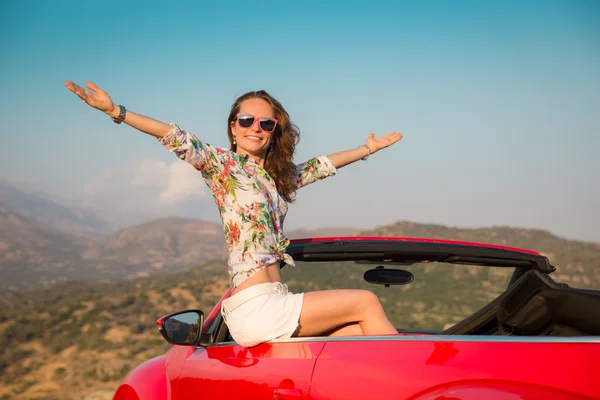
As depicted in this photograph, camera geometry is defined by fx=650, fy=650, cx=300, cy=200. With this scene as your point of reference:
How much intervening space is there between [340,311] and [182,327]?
916 mm

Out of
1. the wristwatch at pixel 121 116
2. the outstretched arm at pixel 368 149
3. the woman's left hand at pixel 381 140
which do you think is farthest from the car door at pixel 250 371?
the woman's left hand at pixel 381 140

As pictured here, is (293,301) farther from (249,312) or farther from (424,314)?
(424,314)

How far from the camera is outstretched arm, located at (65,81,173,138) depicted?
10.3ft

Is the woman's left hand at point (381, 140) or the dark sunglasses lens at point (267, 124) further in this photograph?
the woman's left hand at point (381, 140)

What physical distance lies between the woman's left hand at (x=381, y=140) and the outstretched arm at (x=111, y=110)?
1.93 m

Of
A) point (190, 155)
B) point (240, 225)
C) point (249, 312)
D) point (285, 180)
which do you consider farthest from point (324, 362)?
point (285, 180)

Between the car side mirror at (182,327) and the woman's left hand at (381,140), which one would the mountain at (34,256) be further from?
the car side mirror at (182,327)

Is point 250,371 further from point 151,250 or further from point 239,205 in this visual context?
point 151,250

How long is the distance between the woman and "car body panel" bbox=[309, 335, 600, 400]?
1.36 feet

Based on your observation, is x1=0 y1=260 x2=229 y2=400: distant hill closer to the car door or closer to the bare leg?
the car door

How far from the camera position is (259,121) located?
379cm

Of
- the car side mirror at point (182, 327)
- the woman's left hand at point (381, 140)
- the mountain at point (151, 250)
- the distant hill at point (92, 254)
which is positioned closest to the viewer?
the car side mirror at point (182, 327)

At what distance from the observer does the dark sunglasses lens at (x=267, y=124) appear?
3.79 metres

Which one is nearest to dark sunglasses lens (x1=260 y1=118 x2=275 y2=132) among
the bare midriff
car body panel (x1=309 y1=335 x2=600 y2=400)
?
the bare midriff
